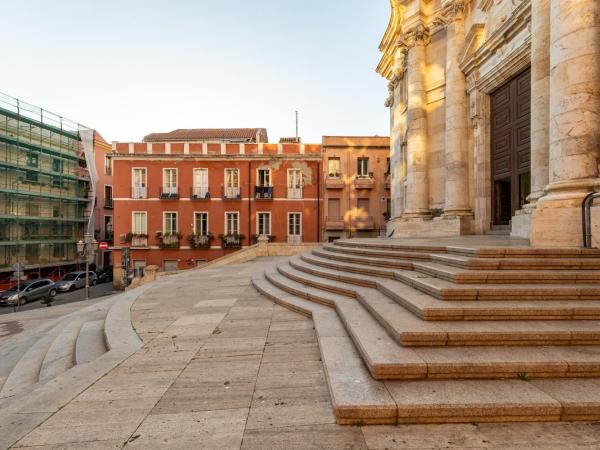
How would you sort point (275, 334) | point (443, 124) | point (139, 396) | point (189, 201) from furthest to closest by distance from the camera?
point (189, 201) < point (443, 124) < point (275, 334) < point (139, 396)

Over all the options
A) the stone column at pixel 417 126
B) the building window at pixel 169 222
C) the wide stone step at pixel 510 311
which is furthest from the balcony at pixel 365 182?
the wide stone step at pixel 510 311

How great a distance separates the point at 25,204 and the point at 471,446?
38268mm

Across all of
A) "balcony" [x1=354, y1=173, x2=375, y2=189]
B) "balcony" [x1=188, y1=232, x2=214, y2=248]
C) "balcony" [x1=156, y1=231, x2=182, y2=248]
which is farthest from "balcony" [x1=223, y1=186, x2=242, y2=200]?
"balcony" [x1=354, y1=173, x2=375, y2=189]

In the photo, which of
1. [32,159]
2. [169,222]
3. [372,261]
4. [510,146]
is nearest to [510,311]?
[372,261]

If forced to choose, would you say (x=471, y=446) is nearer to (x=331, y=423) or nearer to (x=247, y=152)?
(x=331, y=423)

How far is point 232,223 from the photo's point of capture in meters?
24.9

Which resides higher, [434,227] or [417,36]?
[417,36]

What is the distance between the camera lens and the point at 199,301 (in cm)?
691

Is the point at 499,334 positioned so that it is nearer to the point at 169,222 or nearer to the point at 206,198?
the point at 206,198

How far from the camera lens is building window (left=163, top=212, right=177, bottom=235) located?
2454cm

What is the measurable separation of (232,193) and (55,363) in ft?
68.0

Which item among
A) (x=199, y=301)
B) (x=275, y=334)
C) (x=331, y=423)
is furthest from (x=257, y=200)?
(x=331, y=423)

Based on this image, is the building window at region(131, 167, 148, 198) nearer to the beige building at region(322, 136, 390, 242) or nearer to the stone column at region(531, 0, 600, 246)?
the beige building at region(322, 136, 390, 242)

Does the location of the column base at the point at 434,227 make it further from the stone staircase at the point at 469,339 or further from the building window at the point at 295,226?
the building window at the point at 295,226
